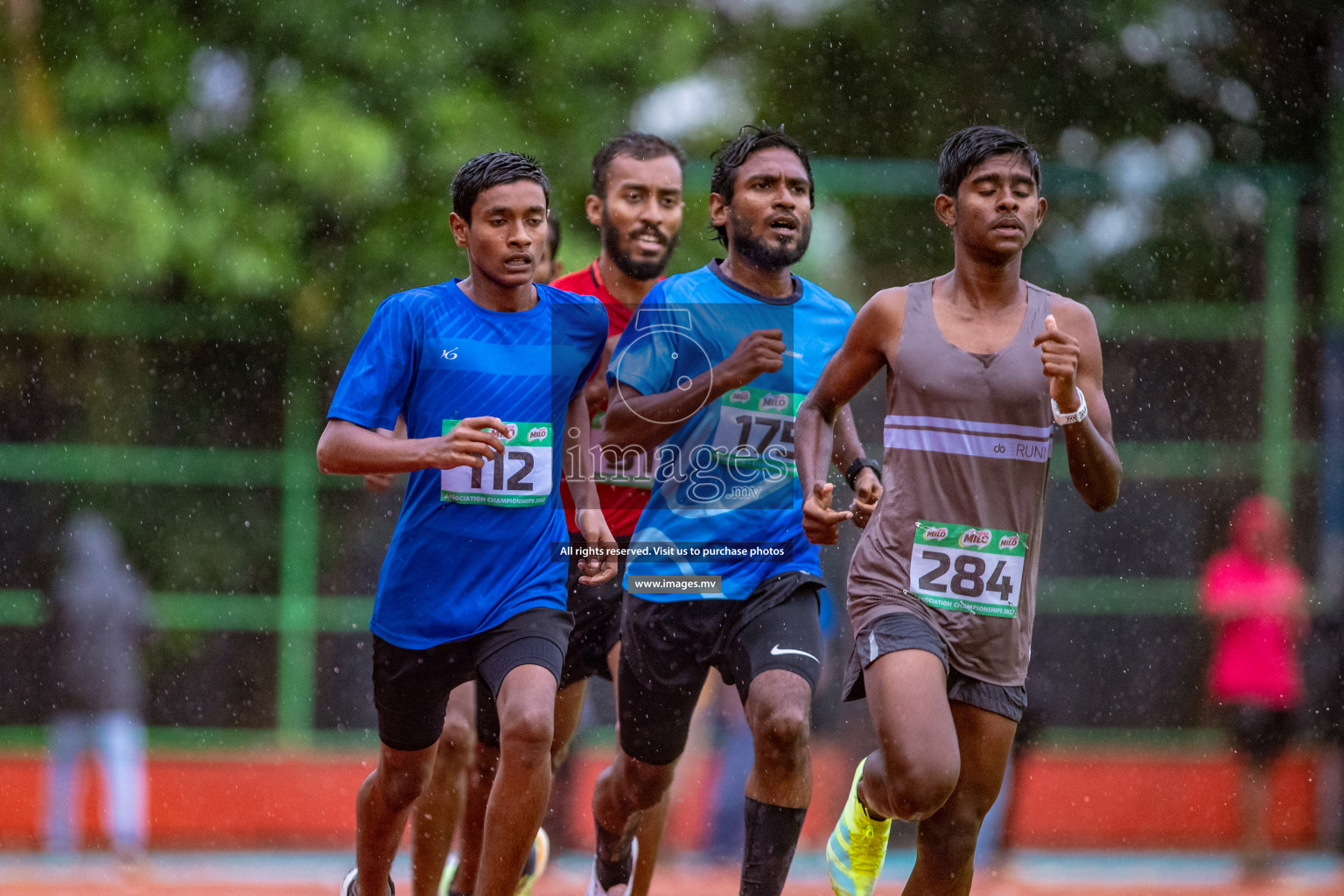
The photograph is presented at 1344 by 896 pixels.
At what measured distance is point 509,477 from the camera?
4.07 m

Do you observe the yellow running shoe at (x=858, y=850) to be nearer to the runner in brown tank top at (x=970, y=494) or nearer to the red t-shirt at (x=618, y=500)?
the runner in brown tank top at (x=970, y=494)

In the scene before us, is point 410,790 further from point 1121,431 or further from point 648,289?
point 1121,431

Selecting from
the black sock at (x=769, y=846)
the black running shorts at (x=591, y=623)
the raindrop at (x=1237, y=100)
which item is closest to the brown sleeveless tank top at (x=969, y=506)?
the black sock at (x=769, y=846)

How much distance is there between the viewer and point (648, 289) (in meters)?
5.04

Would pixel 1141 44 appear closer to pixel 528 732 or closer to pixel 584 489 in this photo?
pixel 584 489

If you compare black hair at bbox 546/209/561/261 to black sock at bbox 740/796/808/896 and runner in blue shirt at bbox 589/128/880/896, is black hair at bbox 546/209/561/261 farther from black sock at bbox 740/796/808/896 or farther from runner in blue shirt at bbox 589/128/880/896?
black sock at bbox 740/796/808/896

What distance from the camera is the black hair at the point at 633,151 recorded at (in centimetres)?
510

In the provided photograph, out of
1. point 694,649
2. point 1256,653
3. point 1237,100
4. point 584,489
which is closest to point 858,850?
point 694,649

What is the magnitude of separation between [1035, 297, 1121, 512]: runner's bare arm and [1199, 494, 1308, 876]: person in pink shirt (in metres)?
4.47

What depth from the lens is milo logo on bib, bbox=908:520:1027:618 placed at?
3.75 meters

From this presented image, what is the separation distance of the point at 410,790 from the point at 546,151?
693 cm

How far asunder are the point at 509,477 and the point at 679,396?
0.57 meters

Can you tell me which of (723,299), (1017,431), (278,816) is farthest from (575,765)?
(1017,431)

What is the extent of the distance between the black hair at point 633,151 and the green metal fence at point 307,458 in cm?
464
